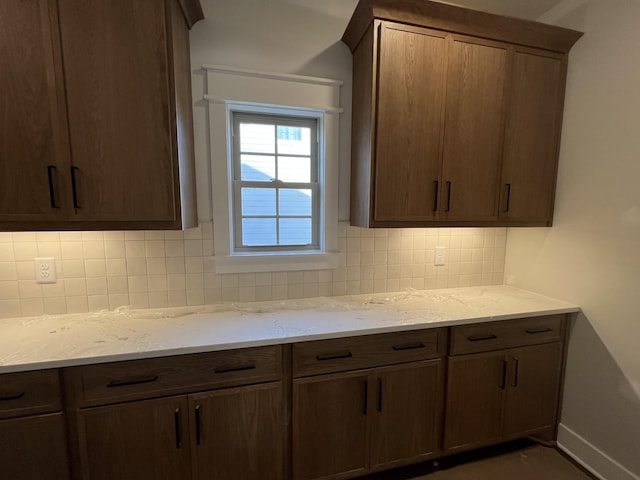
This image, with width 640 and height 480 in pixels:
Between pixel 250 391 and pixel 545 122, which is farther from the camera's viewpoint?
pixel 545 122

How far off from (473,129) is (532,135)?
43 cm

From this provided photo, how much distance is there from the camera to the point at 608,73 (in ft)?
5.23

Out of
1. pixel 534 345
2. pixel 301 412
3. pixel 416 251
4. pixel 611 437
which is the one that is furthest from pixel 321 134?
pixel 611 437

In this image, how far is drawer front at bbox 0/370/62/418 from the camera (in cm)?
110

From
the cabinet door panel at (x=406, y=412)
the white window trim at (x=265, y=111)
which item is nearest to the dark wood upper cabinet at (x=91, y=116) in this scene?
the white window trim at (x=265, y=111)

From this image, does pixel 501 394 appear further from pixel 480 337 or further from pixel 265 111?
pixel 265 111

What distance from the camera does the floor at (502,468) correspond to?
64.8 inches

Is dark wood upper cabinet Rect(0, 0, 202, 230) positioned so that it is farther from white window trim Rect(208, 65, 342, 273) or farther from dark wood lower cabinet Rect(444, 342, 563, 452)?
dark wood lower cabinet Rect(444, 342, 563, 452)

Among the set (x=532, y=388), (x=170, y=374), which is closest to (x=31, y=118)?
(x=170, y=374)

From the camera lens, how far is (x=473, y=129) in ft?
5.52

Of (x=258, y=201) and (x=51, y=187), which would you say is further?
(x=258, y=201)

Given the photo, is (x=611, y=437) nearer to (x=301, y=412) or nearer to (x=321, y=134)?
(x=301, y=412)

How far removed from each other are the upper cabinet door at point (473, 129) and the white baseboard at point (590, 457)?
1451mm

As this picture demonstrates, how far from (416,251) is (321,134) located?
1031mm
